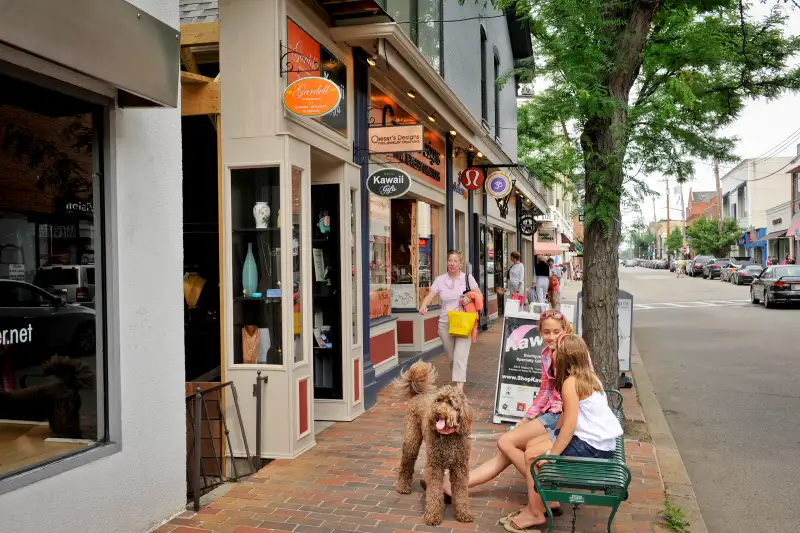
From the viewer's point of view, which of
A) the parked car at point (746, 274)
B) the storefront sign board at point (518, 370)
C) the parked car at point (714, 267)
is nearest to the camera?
the storefront sign board at point (518, 370)

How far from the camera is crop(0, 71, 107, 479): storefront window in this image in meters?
3.92

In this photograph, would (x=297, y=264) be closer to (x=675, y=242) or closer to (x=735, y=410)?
(x=735, y=410)

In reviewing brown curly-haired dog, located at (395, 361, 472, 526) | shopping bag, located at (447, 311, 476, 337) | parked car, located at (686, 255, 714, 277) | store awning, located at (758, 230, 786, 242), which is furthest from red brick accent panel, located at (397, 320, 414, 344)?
parked car, located at (686, 255, 714, 277)

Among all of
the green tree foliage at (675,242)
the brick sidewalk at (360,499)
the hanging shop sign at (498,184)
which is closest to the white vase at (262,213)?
the brick sidewalk at (360,499)

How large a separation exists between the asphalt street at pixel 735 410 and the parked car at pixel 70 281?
4547mm

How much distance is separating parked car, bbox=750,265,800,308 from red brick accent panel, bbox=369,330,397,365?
1753 centimetres

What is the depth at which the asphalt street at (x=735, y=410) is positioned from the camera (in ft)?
17.6

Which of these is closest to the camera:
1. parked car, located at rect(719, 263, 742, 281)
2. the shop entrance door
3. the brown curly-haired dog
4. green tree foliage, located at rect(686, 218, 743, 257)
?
the brown curly-haired dog

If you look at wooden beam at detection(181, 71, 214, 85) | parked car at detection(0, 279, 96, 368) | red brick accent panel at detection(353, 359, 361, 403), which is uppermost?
wooden beam at detection(181, 71, 214, 85)

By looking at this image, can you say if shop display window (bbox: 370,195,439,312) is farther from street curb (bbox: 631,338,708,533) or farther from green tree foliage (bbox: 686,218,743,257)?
green tree foliage (bbox: 686,218,743,257)

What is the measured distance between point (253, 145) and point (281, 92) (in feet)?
1.76

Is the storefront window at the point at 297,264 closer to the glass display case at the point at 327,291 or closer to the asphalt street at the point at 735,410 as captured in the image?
the glass display case at the point at 327,291

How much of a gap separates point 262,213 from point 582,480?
12.2 feet

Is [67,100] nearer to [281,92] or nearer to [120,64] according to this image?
[120,64]
